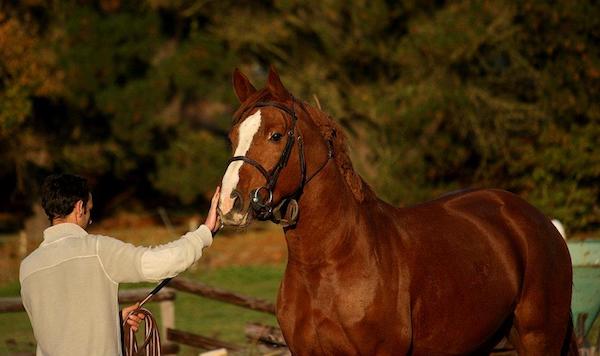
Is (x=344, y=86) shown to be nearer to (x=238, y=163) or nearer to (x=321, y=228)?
(x=321, y=228)

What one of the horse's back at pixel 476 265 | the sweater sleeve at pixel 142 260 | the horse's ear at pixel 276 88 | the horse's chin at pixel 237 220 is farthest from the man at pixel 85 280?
the horse's back at pixel 476 265

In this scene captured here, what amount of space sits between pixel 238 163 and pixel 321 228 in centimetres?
71

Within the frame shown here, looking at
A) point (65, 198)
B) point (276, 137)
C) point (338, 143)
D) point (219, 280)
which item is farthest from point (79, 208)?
point (219, 280)

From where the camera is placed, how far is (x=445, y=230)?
20.5 feet

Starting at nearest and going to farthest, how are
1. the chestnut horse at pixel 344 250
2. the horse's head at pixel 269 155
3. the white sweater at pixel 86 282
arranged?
the white sweater at pixel 86 282, the horse's head at pixel 269 155, the chestnut horse at pixel 344 250

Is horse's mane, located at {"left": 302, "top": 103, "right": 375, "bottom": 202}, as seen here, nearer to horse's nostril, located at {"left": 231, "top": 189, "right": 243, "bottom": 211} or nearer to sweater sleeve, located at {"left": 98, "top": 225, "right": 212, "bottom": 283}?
horse's nostril, located at {"left": 231, "top": 189, "right": 243, "bottom": 211}

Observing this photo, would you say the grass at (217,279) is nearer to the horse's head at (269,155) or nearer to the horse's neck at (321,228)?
the horse's neck at (321,228)

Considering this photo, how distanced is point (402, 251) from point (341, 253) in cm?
43

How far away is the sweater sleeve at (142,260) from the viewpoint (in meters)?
4.34

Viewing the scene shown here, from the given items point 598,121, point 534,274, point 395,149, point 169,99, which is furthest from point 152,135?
point 534,274

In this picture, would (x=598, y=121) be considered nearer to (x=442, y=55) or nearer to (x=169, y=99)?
(x=442, y=55)

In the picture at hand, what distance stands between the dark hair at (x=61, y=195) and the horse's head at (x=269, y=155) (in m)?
0.71

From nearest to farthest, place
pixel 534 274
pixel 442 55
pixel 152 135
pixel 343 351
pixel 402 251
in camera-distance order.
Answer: pixel 343 351 < pixel 402 251 < pixel 534 274 < pixel 442 55 < pixel 152 135

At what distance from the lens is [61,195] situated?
4.46 m
